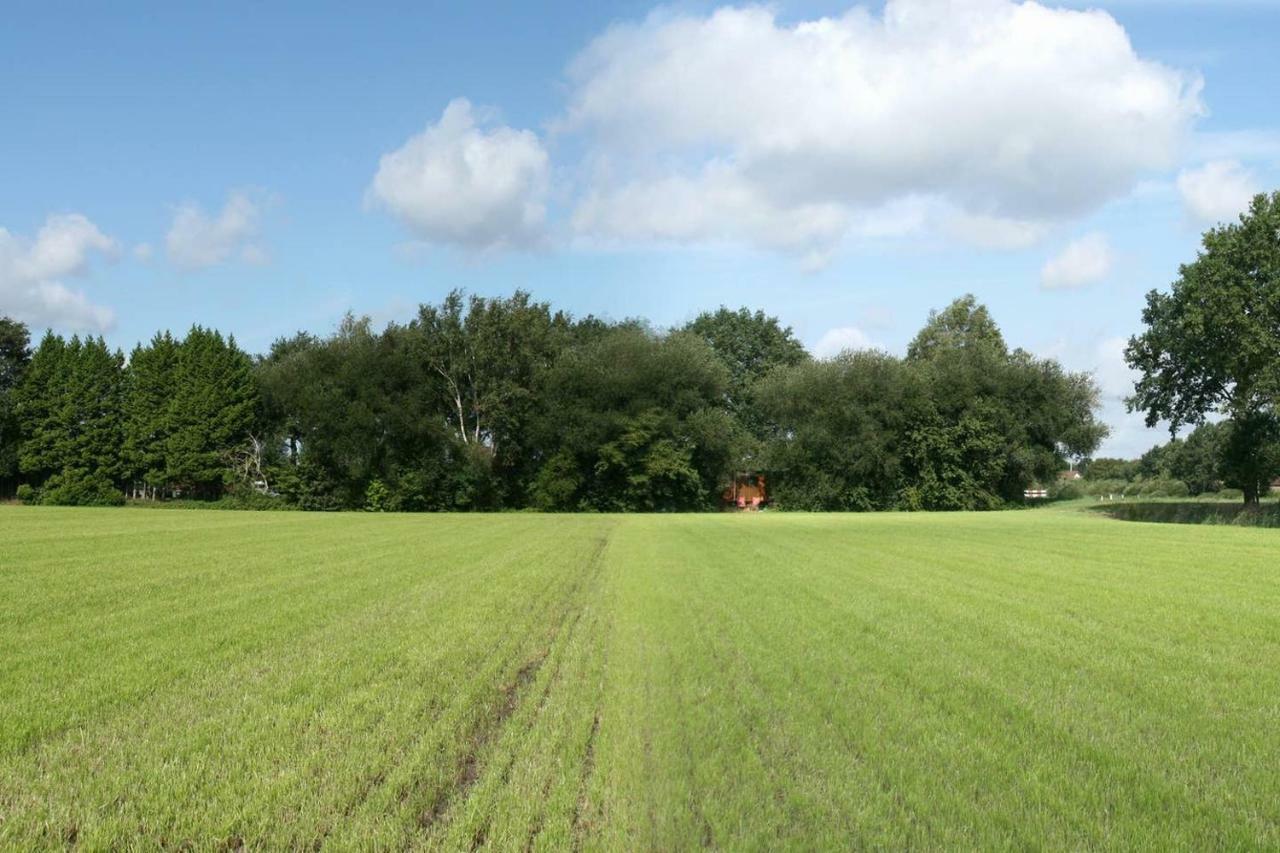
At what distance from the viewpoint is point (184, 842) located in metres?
4.70

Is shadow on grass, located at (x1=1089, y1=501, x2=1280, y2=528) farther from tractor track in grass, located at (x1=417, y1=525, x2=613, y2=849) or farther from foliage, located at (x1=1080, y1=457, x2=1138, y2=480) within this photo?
foliage, located at (x1=1080, y1=457, x2=1138, y2=480)

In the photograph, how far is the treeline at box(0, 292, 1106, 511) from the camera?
64.5 m

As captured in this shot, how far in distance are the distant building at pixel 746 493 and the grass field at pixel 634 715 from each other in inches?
2375

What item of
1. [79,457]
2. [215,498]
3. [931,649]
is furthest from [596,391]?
[931,649]

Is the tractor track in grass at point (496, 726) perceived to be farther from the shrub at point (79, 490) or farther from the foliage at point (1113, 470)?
the foliage at point (1113, 470)

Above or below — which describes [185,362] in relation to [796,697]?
above

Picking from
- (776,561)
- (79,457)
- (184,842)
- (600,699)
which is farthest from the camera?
(79,457)

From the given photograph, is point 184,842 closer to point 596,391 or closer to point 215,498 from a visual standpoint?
point 596,391

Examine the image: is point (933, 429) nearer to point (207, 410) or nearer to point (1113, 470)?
point (207, 410)

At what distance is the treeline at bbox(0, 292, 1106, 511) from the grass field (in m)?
49.6

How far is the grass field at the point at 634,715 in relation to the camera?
4.92 metres

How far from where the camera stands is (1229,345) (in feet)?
166

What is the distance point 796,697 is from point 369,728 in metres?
3.45

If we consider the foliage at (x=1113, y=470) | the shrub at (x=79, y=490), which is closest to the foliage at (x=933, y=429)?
the shrub at (x=79, y=490)
